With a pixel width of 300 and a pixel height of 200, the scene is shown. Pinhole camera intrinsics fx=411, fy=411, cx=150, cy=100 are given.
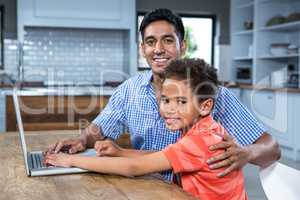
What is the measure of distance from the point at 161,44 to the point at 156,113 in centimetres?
28

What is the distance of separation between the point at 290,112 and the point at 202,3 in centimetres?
227

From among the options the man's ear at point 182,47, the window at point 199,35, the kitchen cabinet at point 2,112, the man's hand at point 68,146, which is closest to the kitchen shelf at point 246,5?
the window at point 199,35

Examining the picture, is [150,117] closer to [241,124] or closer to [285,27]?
[241,124]

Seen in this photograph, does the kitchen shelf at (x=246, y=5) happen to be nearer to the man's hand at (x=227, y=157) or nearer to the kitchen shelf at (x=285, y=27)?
the kitchen shelf at (x=285, y=27)

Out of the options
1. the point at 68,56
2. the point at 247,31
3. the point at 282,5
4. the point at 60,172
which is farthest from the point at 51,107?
Answer: the point at 282,5

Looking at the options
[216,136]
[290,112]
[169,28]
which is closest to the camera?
[216,136]

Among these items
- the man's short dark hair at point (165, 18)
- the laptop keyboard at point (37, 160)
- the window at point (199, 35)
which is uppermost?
the window at point (199, 35)

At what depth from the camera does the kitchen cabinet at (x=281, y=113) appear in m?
4.33

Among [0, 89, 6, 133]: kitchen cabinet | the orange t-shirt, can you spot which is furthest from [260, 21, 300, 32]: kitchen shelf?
the orange t-shirt

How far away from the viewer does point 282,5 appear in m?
5.49

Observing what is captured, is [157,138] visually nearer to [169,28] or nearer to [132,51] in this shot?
[169,28]

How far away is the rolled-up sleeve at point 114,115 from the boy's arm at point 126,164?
0.62m

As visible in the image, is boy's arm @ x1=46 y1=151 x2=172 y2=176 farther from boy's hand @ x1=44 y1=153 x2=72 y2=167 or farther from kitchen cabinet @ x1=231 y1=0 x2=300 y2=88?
kitchen cabinet @ x1=231 y1=0 x2=300 y2=88

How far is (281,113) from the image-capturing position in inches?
181
